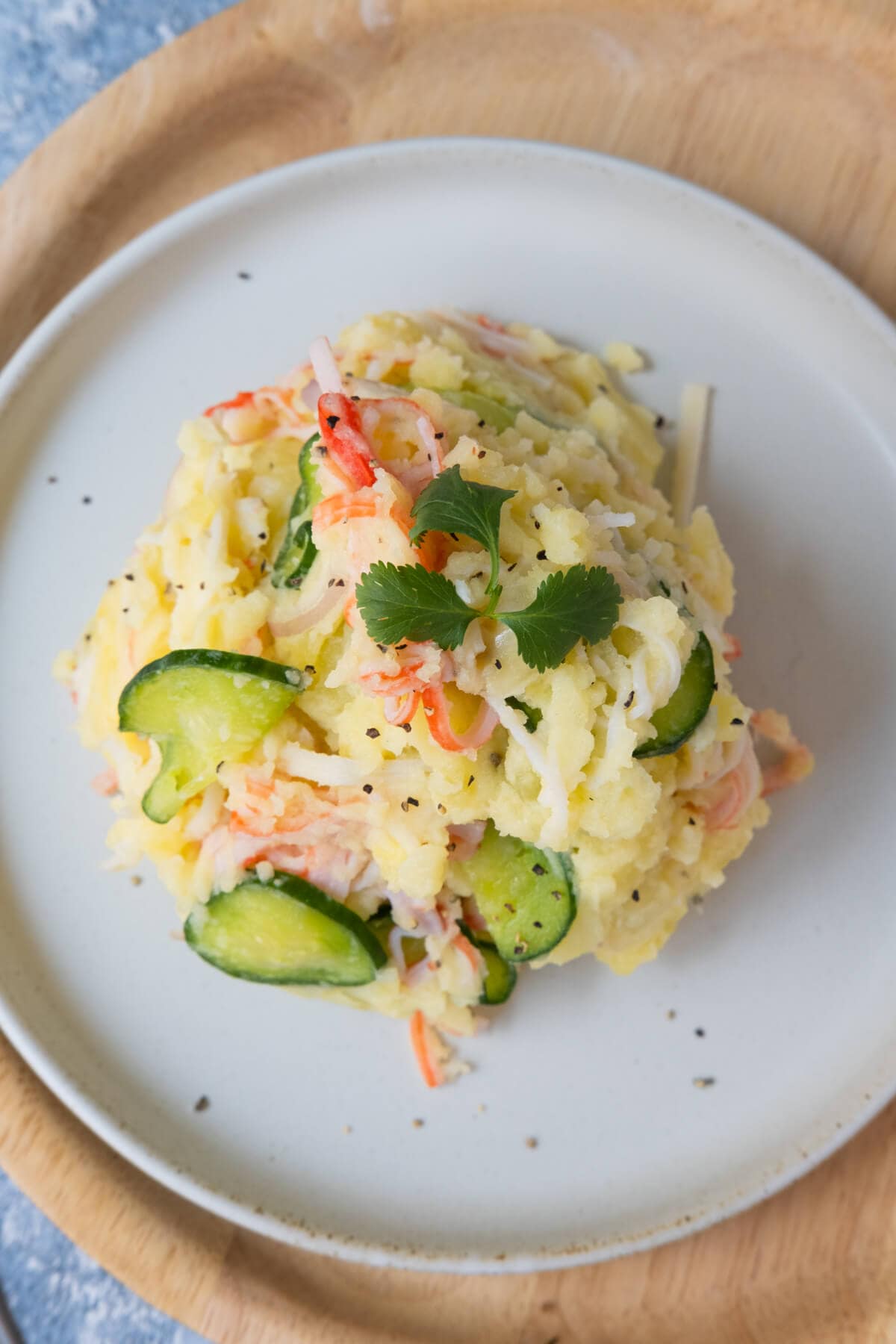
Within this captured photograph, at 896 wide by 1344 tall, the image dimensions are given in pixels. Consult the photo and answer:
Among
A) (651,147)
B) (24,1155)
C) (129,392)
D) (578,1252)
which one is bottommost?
(24,1155)

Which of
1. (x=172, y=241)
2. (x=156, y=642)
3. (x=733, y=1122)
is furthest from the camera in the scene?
(x=172, y=241)

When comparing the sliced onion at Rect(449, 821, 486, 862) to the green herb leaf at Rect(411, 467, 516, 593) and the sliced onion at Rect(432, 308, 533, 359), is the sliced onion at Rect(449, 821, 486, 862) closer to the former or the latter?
the green herb leaf at Rect(411, 467, 516, 593)

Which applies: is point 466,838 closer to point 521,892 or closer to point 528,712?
point 521,892

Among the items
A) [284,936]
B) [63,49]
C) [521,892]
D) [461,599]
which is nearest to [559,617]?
[461,599]

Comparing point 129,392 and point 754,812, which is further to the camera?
point 129,392

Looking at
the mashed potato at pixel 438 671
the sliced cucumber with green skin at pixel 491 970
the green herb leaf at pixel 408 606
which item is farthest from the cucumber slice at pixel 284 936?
the green herb leaf at pixel 408 606

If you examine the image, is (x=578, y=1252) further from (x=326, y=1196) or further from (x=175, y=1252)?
(x=175, y=1252)

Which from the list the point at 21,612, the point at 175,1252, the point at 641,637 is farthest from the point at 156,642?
the point at 175,1252
